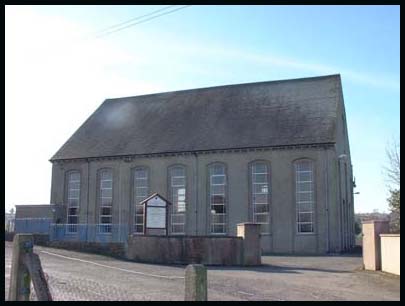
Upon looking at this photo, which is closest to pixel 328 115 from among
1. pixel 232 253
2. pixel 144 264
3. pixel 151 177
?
pixel 151 177

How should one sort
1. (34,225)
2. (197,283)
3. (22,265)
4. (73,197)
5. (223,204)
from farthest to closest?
(73,197)
(223,204)
(34,225)
(22,265)
(197,283)

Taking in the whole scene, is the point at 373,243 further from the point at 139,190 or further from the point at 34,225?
the point at 139,190

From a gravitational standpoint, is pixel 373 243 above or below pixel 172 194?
below

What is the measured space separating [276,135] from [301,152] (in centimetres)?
215

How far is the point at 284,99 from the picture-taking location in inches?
1485

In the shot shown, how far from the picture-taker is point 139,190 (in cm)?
3759

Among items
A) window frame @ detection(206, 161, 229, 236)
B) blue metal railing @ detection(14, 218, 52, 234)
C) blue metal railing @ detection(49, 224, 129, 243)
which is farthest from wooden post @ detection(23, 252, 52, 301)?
window frame @ detection(206, 161, 229, 236)

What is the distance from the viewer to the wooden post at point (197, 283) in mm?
5090

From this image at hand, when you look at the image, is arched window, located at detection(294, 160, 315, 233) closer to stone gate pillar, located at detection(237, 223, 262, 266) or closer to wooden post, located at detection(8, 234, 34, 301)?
stone gate pillar, located at detection(237, 223, 262, 266)

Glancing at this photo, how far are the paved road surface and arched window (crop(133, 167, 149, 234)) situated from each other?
16.0m

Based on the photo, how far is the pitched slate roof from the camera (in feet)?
114

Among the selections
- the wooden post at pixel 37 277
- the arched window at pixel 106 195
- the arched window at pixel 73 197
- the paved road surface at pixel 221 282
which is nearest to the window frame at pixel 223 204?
the arched window at pixel 106 195

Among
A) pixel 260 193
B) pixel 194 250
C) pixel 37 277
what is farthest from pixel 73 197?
pixel 37 277

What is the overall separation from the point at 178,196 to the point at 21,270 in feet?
96.3
